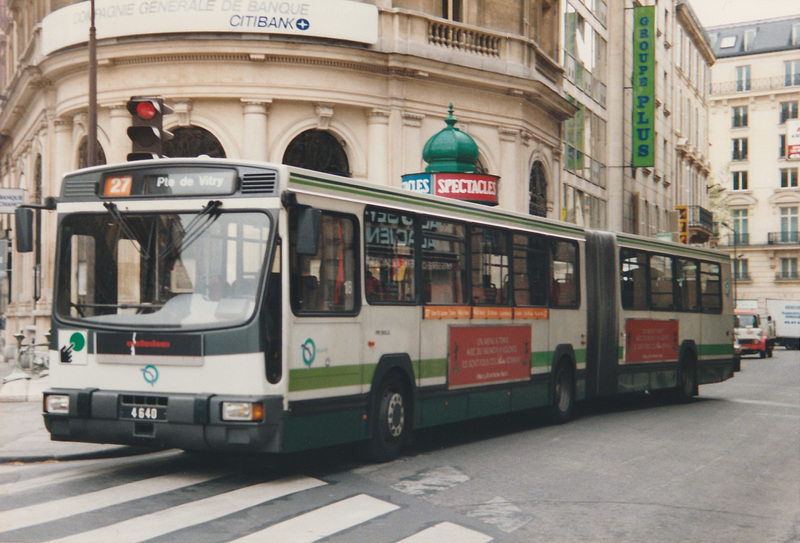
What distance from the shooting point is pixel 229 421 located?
8.97 metres

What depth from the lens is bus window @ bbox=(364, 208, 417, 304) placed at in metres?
10.7

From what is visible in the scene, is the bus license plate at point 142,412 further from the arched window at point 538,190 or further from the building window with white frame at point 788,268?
the building window with white frame at point 788,268

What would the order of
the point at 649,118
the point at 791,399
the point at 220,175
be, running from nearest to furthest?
the point at 220,175
the point at 791,399
the point at 649,118

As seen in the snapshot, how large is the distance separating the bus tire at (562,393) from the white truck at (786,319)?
4448 cm

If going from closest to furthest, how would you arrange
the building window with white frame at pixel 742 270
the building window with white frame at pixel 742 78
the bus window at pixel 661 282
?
1. the bus window at pixel 661 282
2. the building window with white frame at pixel 742 270
3. the building window with white frame at pixel 742 78

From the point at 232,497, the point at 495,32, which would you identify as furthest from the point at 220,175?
the point at 495,32

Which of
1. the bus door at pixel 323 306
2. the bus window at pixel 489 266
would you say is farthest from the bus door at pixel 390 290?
the bus window at pixel 489 266

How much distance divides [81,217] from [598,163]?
3283 centimetres

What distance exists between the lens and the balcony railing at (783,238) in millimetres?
83050

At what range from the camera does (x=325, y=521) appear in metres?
7.82

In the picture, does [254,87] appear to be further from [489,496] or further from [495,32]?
[489,496]

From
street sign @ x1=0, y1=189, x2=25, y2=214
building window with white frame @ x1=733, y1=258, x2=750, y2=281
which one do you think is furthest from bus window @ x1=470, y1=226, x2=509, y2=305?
building window with white frame @ x1=733, y1=258, x2=750, y2=281

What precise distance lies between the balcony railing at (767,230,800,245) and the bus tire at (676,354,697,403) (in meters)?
67.3

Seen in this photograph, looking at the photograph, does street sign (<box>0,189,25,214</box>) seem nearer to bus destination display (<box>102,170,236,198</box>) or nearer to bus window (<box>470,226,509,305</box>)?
bus destination display (<box>102,170,236,198</box>)
